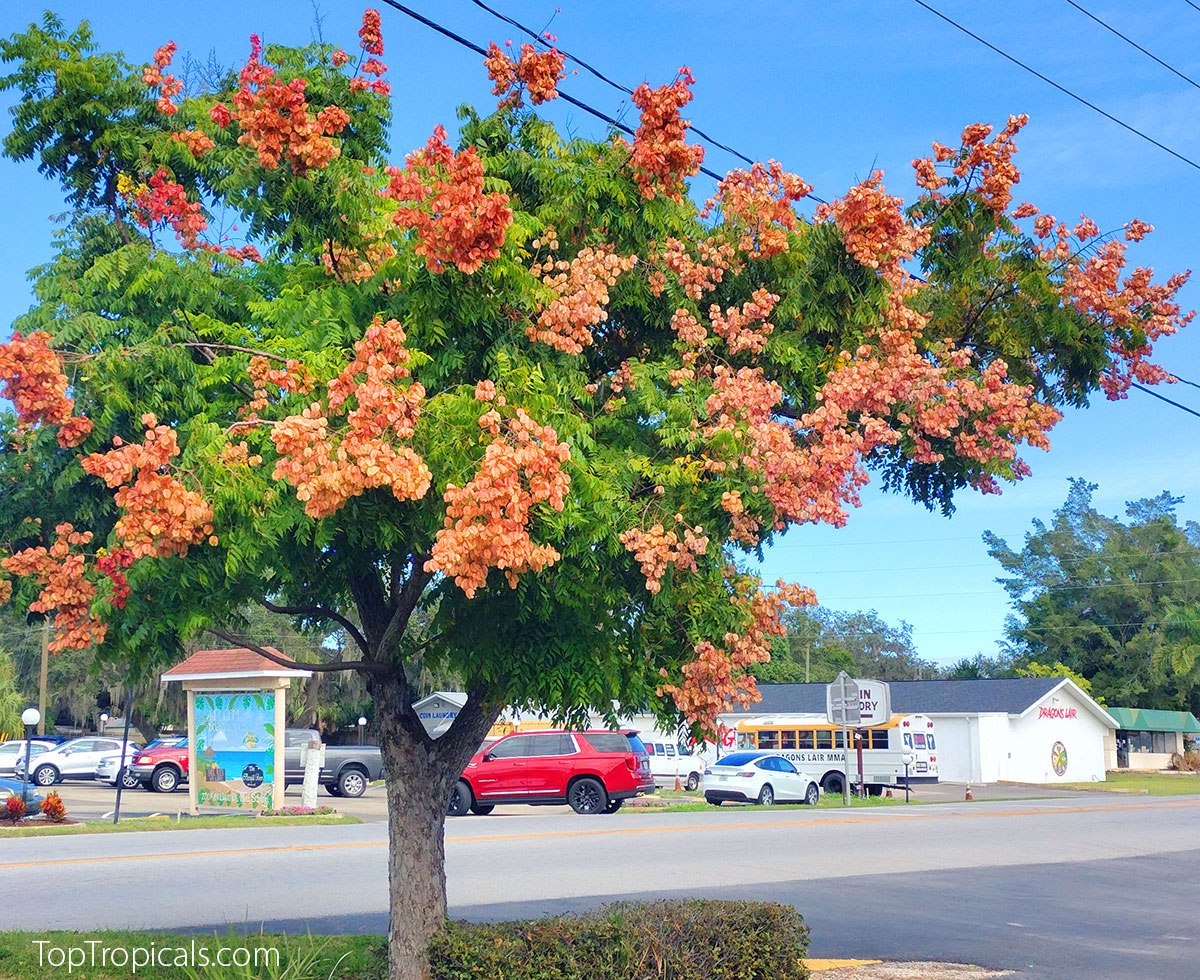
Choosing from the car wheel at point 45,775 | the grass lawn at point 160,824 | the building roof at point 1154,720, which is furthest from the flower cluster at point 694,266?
the building roof at point 1154,720

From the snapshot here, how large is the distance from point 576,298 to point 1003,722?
170 feet

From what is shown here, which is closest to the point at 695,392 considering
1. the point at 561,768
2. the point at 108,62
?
the point at 108,62

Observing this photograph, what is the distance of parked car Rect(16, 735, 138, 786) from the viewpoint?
41438 millimetres

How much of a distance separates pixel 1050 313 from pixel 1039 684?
167 feet

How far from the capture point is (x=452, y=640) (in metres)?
7.33

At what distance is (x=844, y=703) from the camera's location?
30984 millimetres

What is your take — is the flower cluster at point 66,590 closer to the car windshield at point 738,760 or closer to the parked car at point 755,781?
the parked car at point 755,781

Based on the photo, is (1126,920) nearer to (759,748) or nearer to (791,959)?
(791,959)

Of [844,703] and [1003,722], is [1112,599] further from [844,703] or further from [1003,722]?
[844,703]

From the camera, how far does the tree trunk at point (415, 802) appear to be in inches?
323

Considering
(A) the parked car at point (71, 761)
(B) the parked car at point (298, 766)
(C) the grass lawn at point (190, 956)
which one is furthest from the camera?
(A) the parked car at point (71, 761)

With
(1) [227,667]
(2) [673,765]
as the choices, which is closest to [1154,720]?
(2) [673,765]

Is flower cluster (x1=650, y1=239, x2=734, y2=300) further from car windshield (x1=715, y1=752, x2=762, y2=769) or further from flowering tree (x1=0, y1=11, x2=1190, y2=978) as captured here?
car windshield (x1=715, y1=752, x2=762, y2=769)

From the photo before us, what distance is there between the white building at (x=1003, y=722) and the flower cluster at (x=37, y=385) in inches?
1851
